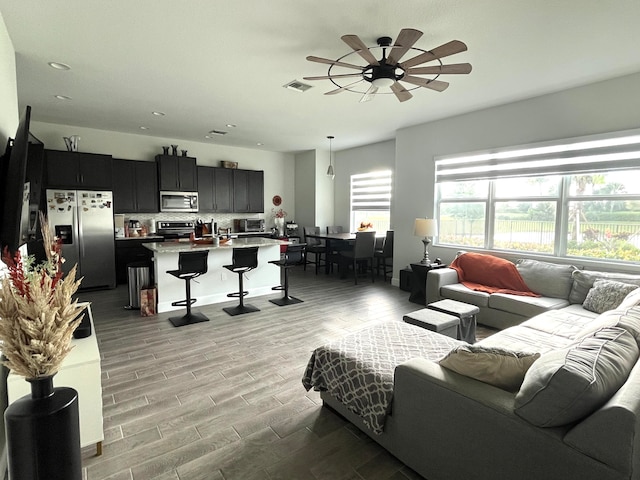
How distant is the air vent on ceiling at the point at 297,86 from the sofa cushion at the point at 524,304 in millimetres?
3395

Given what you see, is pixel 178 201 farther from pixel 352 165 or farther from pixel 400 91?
pixel 400 91

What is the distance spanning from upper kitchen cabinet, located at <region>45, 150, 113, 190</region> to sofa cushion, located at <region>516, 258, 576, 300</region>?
6.78 meters

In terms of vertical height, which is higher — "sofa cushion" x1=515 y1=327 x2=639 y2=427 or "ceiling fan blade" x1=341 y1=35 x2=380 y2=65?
"ceiling fan blade" x1=341 y1=35 x2=380 y2=65

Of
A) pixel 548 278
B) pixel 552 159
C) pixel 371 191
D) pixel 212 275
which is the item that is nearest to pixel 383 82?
pixel 552 159

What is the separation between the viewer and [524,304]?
3.71 m

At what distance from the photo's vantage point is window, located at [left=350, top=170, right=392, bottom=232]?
736 centimetres

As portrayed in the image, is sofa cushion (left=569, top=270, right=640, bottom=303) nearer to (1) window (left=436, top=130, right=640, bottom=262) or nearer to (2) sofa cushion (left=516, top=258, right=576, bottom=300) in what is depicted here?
(2) sofa cushion (left=516, top=258, right=576, bottom=300)

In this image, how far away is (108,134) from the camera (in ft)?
20.8

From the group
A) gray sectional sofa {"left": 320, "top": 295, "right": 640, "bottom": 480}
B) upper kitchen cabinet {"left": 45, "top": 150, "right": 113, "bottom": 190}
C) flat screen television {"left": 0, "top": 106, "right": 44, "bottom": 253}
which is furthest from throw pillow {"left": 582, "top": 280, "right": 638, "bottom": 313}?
upper kitchen cabinet {"left": 45, "top": 150, "right": 113, "bottom": 190}

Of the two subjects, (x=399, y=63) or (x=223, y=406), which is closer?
(x=223, y=406)

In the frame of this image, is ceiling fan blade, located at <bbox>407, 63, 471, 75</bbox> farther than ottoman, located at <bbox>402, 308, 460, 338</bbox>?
No

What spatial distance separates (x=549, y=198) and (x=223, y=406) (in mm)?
4557

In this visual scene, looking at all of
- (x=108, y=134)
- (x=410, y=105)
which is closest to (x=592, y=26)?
(x=410, y=105)

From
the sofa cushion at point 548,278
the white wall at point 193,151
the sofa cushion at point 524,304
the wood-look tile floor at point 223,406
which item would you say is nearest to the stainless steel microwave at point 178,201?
the white wall at point 193,151
